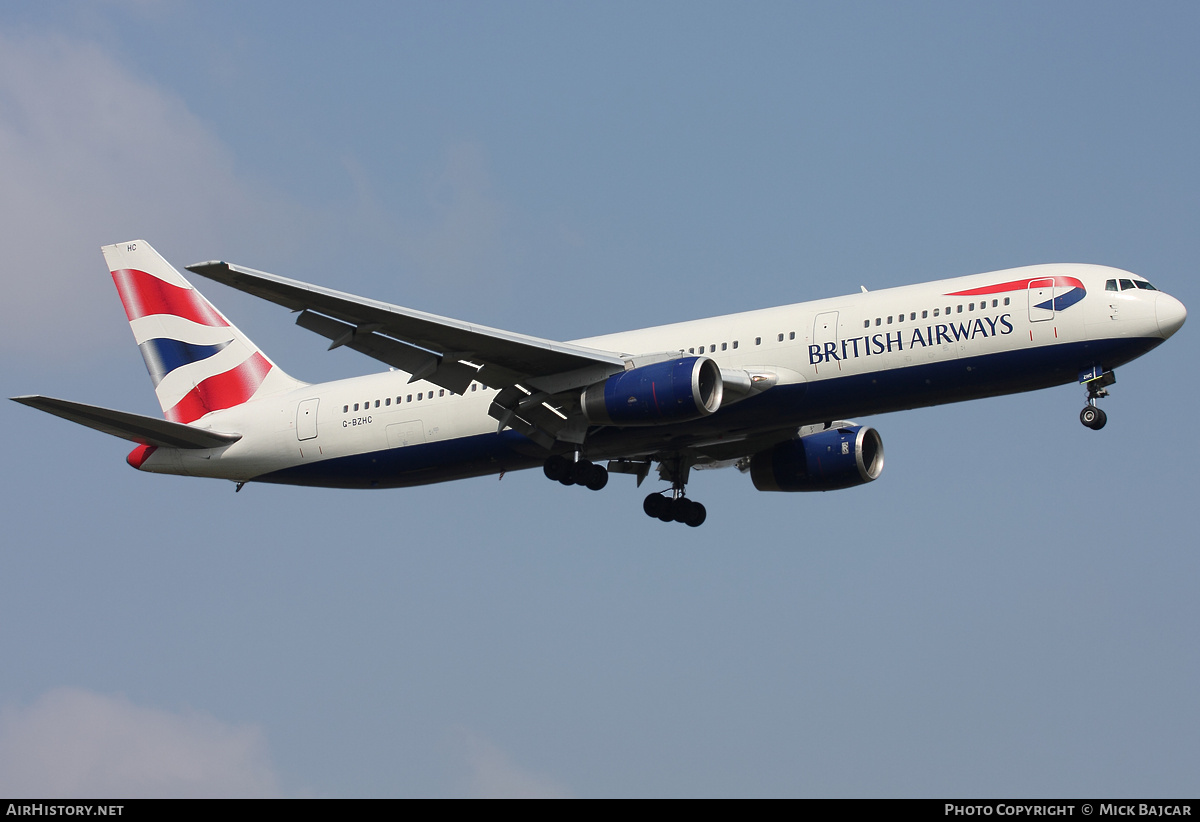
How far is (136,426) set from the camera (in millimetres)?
37344

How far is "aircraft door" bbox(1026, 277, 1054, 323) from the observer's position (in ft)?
106

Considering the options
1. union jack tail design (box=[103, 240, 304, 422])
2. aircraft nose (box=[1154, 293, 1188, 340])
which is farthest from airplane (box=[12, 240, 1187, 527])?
union jack tail design (box=[103, 240, 304, 422])

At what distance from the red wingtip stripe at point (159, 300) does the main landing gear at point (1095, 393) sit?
78.7ft

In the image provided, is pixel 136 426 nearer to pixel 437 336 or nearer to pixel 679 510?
pixel 437 336

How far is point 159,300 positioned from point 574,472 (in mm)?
14581

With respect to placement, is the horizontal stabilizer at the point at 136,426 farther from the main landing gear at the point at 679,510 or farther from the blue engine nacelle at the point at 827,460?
the blue engine nacelle at the point at 827,460

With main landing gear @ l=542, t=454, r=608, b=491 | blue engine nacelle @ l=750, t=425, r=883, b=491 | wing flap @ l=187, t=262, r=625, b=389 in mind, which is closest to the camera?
wing flap @ l=187, t=262, r=625, b=389

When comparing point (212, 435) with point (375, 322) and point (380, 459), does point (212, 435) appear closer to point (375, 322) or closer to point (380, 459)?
point (380, 459)

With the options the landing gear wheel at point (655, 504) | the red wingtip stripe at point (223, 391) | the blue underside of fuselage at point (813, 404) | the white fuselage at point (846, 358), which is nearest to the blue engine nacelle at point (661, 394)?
the white fuselage at point (846, 358)

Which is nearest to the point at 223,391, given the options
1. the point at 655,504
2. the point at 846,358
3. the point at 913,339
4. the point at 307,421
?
the point at 307,421

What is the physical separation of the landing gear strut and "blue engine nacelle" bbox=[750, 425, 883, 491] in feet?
7.37

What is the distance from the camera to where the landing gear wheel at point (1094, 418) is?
3281 cm

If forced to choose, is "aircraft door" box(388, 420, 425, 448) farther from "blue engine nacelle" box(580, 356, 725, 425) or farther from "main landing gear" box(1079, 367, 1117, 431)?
"main landing gear" box(1079, 367, 1117, 431)

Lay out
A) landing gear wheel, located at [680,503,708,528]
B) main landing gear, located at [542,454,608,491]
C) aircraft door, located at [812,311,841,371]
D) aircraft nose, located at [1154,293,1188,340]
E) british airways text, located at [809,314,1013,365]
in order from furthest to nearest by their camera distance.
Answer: landing gear wheel, located at [680,503,708,528]
main landing gear, located at [542,454,608,491]
aircraft door, located at [812,311,841,371]
british airways text, located at [809,314,1013,365]
aircraft nose, located at [1154,293,1188,340]
